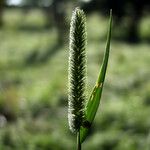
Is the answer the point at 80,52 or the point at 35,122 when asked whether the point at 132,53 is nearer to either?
the point at 35,122

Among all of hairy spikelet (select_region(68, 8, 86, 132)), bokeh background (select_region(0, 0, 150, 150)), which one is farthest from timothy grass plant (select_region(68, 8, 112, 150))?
bokeh background (select_region(0, 0, 150, 150))

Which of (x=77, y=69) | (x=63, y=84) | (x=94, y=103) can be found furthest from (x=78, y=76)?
(x=63, y=84)

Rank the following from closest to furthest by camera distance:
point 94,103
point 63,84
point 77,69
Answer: point 77,69 < point 94,103 < point 63,84

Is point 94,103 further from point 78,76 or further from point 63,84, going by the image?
point 63,84

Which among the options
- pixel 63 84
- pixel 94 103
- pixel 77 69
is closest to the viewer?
pixel 77 69

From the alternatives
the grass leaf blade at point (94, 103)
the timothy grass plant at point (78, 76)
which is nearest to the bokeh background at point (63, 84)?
the grass leaf blade at point (94, 103)

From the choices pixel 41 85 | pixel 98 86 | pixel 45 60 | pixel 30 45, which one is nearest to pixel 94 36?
pixel 30 45
